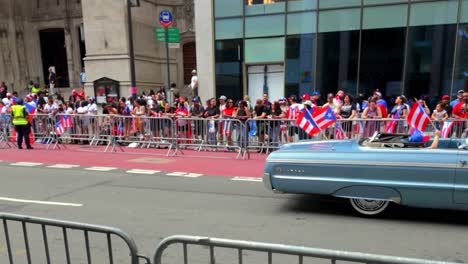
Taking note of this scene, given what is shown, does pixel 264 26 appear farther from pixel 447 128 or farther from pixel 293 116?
pixel 447 128

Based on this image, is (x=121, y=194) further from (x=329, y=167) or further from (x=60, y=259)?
(x=329, y=167)

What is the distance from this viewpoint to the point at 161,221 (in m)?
5.41

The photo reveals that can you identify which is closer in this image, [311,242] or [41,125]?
[311,242]

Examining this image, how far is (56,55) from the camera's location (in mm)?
31156

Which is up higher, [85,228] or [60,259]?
[85,228]

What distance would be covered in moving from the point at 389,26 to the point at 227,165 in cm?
1064

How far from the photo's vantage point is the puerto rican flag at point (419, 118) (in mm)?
5844

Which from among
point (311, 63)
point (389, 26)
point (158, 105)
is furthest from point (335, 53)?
point (158, 105)

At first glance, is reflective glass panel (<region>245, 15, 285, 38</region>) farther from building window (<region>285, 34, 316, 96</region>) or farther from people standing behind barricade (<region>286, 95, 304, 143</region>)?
people standing behind barricade (<region>286, 95, 304, 143</region>)

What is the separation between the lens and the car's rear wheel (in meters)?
5.40

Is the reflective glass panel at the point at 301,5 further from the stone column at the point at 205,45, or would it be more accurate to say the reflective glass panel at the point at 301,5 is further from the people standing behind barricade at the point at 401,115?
the people standing behind barricade at the point at 401,115

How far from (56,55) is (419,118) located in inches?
1260

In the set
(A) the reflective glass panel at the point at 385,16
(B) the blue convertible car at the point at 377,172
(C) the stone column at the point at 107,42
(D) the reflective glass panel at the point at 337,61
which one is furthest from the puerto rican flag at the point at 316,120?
(C) the stone column at the point at 107,42

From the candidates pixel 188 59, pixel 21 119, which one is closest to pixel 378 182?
pixel 21 119
